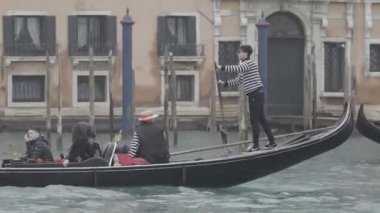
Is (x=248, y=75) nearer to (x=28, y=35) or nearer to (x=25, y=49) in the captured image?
(x=25, y=49)

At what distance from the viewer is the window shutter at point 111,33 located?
13.4 metres

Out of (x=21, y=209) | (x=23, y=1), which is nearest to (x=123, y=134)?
(x=23, y=1)

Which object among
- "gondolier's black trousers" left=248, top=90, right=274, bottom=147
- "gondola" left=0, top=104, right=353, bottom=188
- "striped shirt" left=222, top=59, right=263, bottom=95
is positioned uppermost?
"striped shirt" left=222, top=59, right=263, bottom=95

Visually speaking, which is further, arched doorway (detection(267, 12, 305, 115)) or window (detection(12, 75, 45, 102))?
arched doorway (detection(267, 12, 305, 115))

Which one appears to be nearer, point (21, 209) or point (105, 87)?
point (21, 209)

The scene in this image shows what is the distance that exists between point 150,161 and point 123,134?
4560mm

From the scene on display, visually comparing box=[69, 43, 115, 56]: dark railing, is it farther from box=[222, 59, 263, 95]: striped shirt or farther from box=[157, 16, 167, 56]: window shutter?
box=[222, 59, 263, 95]: striped shirt

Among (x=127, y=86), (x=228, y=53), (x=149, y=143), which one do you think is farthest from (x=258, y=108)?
(x=228, y=53)

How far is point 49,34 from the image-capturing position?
13.3 meters

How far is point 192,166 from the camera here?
7340 mm

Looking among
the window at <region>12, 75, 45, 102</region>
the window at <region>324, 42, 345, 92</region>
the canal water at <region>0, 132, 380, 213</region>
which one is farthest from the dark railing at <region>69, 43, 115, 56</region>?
the canal water at <region>0, 132, 380, 213</region>

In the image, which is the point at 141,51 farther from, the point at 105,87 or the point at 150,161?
the point at 150,161

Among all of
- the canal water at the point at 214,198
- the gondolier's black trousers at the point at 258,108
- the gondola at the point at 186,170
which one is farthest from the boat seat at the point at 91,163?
the gondolier's black trousers at the point at 258,108

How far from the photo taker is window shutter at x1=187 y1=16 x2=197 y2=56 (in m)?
13.6
